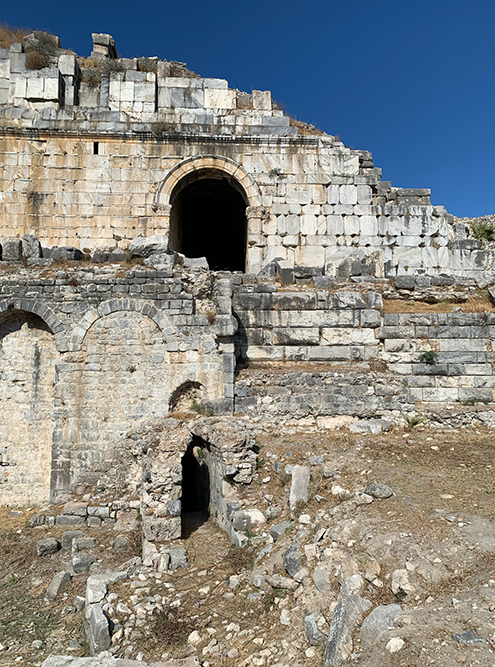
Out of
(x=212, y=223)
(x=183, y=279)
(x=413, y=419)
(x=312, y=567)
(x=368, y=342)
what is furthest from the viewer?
(x=212, y=223)

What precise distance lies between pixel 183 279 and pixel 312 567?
5.30 meters

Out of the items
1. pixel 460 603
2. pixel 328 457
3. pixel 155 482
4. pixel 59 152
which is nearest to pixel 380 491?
pixel 328 457

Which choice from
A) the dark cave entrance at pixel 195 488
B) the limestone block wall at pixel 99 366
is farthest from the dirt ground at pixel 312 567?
the limestone block wall at pixel 99 366

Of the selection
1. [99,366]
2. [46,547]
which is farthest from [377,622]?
[99,366]

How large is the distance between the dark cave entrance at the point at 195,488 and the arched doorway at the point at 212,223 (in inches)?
302

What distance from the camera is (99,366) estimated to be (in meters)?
8.14

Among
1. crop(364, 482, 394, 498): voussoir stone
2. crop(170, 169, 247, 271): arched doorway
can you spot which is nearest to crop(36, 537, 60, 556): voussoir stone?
crop(364, 482, 394, 498): voussoir stone

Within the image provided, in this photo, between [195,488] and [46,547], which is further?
[195,488]

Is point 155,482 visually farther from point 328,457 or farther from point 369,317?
point 369,317

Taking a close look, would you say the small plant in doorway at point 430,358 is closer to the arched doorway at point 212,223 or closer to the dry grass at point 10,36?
the arched doorway at point 212,223

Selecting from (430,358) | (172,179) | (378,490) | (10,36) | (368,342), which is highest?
(10,36)

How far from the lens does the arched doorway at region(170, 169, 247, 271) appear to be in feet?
51.0

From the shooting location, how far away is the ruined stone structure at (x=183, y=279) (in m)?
8.19

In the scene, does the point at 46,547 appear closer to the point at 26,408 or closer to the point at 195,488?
the point at 195,488
